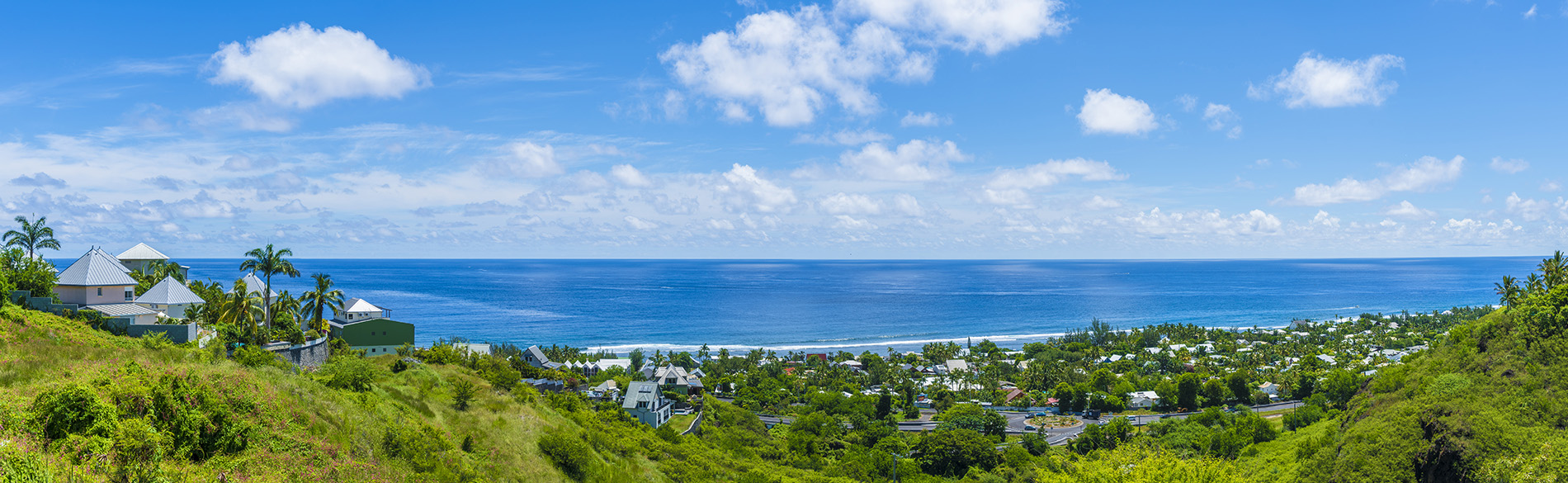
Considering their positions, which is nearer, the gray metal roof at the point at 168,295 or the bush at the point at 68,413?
the bush at the point at 68,413

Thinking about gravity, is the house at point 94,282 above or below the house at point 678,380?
above

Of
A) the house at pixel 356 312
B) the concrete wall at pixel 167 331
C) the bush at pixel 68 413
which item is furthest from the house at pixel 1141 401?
the bush at pixel 68 413

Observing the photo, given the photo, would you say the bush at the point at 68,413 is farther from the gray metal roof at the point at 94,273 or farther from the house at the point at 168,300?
the house at the point at 168,300

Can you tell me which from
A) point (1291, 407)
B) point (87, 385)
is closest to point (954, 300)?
point (1291, 407)

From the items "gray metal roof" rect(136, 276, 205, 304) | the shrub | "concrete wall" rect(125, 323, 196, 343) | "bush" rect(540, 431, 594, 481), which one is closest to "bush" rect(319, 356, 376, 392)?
the shrub

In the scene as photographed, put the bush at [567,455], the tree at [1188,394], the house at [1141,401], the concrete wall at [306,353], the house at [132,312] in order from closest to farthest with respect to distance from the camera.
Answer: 1. the bush at [567,455]
2. the concrete wall at [306,353]
3. the house at [132,312]
4. the tree at [1188,394]
5. the house at [1141,401]

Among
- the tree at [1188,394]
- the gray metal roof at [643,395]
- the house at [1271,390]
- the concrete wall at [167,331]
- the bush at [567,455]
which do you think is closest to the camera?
the bush at [567,455]

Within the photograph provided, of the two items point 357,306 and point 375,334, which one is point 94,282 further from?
point 357,306

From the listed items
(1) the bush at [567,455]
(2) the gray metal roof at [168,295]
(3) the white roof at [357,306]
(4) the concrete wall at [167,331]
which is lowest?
(1) the bush at [567,455]
